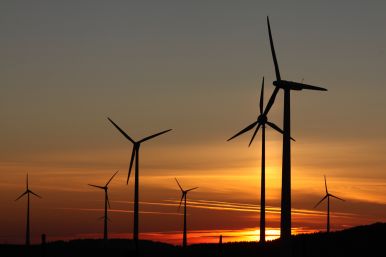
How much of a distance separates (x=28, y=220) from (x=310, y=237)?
54653mm

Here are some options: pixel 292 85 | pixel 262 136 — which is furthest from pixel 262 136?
pixel 292 85

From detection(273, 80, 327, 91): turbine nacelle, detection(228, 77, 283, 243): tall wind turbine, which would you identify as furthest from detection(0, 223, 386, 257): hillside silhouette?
detection(273, 80, 327, 91): turbine nacelle

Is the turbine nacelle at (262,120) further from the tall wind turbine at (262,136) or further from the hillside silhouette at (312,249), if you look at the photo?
the hillside silhouette at (312,249)

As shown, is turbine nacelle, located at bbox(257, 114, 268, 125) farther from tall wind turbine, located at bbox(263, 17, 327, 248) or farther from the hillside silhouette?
tall wind turbine, located at bbox(263, 17, 327, 248)

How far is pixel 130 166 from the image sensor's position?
344 feet

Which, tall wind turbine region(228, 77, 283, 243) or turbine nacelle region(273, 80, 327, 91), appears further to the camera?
tall wind turbine region(228, 77, 283, 243)

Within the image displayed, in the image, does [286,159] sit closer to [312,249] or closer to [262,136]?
[262,136]

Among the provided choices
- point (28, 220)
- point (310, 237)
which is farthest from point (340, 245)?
point (28, 220)

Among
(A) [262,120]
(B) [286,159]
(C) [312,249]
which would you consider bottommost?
(C) [312,249]

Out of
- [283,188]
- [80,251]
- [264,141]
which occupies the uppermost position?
[264,141]

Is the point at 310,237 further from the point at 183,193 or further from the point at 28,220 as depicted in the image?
the point at 28,220

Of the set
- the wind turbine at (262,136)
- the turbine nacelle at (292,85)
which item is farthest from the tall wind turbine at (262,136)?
the turbine nacelle at (292,85)

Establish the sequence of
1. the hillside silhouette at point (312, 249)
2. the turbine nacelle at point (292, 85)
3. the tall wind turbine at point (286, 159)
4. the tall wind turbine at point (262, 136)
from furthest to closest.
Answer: the hillside silhouette at point (312, 249) → the tall wind turbine at point (262, 136) → the turbine nacelle at point (292, 85) → the tall wind turbine at point (286, 159)

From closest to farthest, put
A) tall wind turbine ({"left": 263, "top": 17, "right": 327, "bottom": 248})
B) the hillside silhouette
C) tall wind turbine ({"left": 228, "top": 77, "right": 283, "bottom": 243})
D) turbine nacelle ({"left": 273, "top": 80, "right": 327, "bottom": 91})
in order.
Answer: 1. tall wind turbine ({"left": 263, "top": 17, "right": 327, "bottom": 248})
2. turbine nacelle ({"left": 273, "top": 80, "right": 327, "bottom": 91})
3. tall wind turbine ({"left": 228, "top": 77, "right": 283, "bottom": 243})
4. the hillside silhouette
